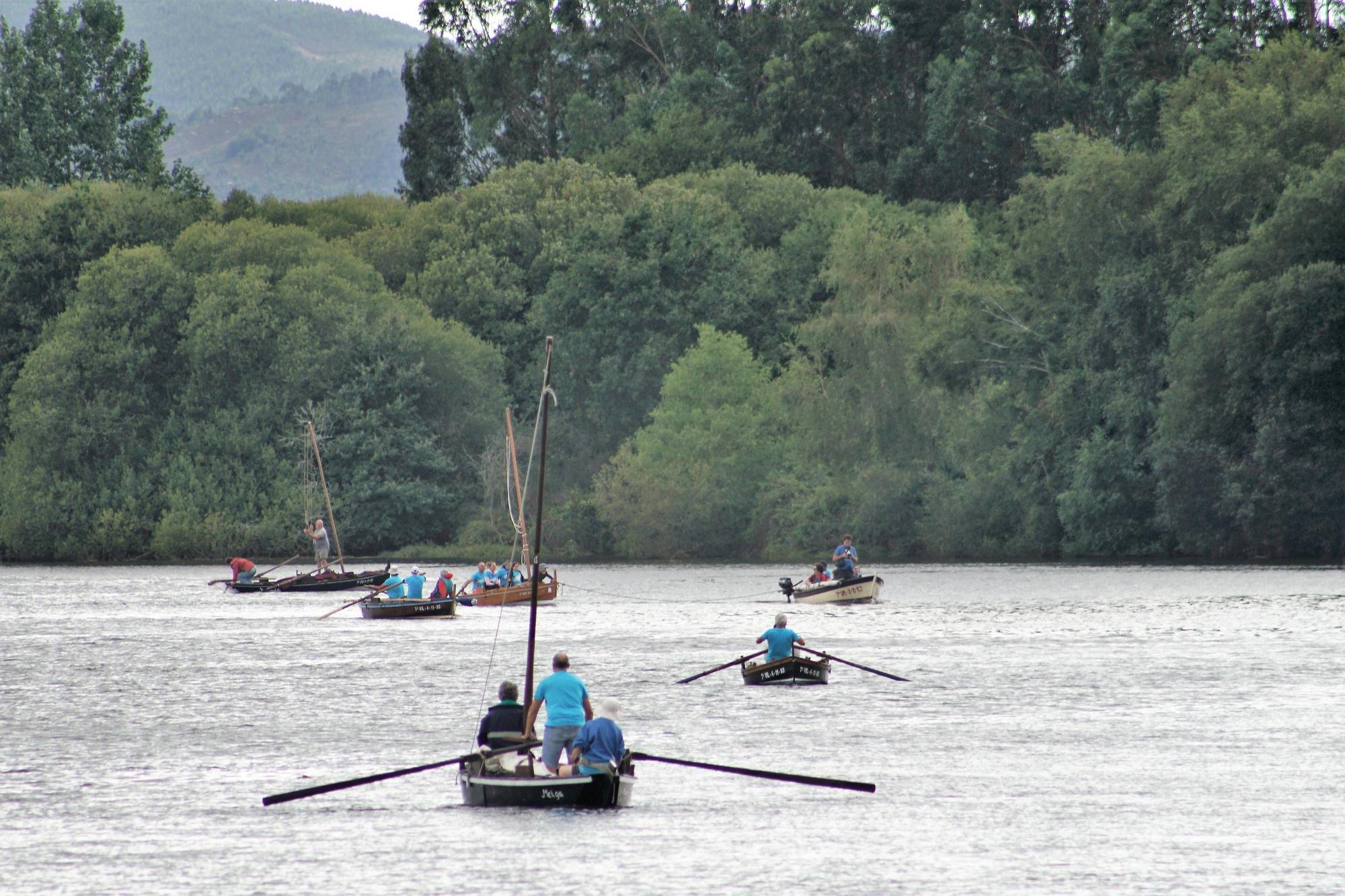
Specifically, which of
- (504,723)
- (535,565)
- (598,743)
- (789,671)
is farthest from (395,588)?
(598,743)

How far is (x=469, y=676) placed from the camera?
53.4 meters

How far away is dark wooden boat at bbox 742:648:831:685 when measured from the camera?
47.7 meters

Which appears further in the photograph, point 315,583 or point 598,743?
point 315,583

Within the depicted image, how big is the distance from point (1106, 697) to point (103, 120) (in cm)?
11266

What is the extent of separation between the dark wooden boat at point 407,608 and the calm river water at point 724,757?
181 cm

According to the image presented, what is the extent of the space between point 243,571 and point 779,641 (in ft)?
167

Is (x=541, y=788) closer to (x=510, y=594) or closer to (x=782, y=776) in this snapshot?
(x=782, y=776)

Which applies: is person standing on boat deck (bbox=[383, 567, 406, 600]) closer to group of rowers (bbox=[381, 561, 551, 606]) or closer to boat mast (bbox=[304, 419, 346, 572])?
group of rowers (bbox=[381, 561, 551, 606])

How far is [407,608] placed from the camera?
74.4 meters

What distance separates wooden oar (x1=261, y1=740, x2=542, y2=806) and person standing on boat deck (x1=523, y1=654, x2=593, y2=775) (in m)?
0.32

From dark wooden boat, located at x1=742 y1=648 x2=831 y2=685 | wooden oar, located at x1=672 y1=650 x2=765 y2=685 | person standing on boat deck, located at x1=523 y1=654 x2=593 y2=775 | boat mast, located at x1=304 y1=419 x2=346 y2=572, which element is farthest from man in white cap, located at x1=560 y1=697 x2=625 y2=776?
boat mast, located at x1=304 y1=419 x2=346 y2=572

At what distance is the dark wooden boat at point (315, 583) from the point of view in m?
89.4

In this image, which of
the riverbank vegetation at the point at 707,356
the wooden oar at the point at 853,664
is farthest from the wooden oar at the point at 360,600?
the riverbank vegetation at the point at 707,356

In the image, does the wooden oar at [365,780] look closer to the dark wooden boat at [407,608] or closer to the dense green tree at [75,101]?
the dark wooden boat at [407,608]
